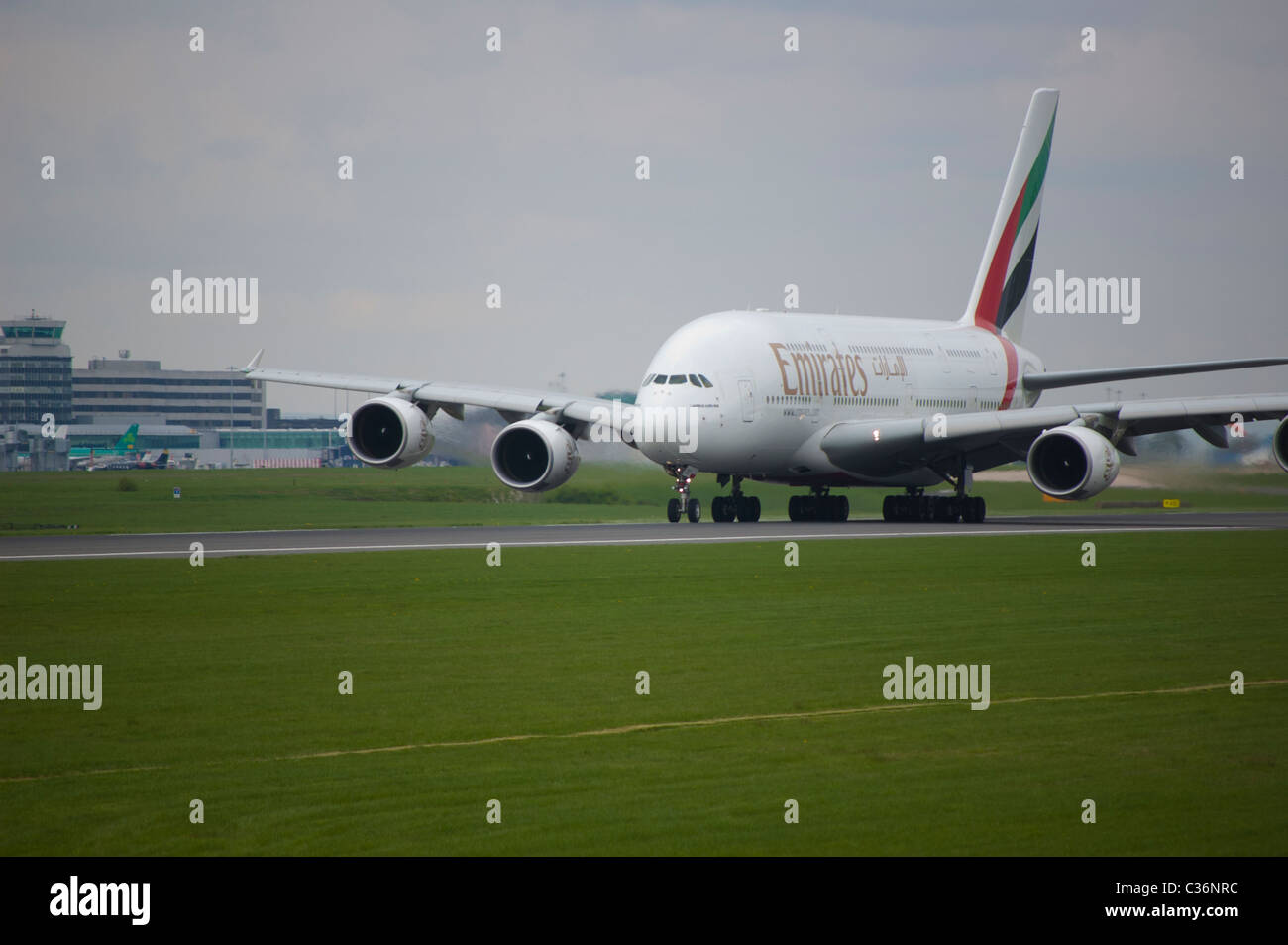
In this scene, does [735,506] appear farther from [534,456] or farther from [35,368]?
[35,368]

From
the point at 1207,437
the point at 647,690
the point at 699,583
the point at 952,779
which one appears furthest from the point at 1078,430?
the point at 952,779

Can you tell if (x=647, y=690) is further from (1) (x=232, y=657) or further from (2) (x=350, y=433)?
(2) (x=350, y=433)

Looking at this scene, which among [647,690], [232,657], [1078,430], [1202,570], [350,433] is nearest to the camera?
[647,690]

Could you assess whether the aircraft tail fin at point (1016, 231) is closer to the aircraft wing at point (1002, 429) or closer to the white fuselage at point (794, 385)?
the white fuselage at point (794, 385)

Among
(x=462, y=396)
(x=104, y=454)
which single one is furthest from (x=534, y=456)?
(x=104, y=454)
